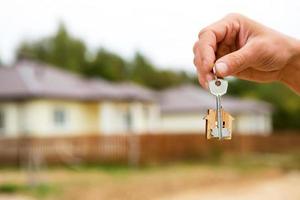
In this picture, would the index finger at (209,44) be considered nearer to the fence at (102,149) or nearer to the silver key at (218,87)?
the silver key at (218,87)

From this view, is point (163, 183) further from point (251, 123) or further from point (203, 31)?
point (251, 123)

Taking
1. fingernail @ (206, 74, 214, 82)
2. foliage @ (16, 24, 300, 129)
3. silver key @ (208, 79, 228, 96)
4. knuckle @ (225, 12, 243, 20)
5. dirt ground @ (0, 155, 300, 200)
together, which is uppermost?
foliage @ (16, 24, 300, 129)

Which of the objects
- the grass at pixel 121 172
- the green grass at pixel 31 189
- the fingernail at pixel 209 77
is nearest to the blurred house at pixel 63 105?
the grass at pixel 121 172

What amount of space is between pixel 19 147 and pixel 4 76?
5.59 meters

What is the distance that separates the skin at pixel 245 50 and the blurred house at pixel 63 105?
23.3 metres

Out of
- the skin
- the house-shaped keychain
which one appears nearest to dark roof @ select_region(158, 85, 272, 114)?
the skin

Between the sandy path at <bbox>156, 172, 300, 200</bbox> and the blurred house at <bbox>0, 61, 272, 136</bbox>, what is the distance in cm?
716

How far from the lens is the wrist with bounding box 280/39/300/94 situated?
1434 millimetres

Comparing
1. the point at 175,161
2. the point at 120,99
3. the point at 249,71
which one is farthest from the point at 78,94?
the point at 249,71

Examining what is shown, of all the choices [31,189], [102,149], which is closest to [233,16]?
[31,189]

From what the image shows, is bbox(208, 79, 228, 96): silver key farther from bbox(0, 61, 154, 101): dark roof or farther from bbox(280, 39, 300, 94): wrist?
bbox(0, 61, 154, 101): dark roof

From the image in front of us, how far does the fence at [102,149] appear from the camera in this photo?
73.3 feet

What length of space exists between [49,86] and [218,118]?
2551cm

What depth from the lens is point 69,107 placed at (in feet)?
87.8
